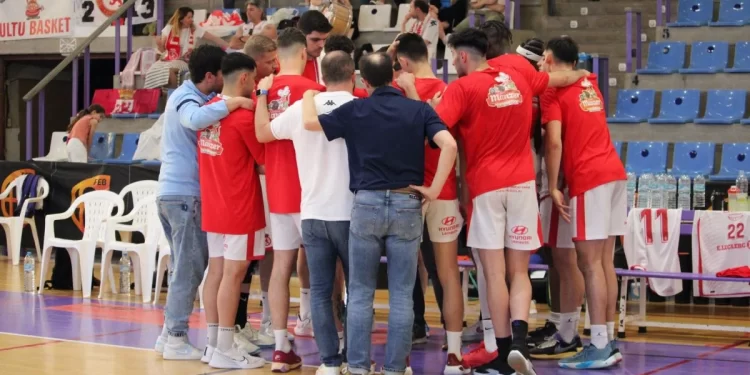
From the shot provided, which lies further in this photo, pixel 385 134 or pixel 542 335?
pixel 542 335

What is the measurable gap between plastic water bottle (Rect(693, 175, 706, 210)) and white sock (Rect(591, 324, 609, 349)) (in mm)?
3067

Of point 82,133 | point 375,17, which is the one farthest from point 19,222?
point 375,17

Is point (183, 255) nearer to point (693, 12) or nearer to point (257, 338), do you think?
point (257, 338)

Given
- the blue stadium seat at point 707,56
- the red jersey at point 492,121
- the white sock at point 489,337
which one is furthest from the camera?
the blue stadium seat at point 707,56

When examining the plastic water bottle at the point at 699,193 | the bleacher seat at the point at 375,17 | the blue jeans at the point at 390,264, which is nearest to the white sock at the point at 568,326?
the blue jeans at the point at 390,264

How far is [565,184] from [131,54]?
10.7 m

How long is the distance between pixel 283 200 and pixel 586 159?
1860mm

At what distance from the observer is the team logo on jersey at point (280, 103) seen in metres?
6.31

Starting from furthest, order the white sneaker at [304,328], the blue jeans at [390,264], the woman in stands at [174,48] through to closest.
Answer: the woman in stands at [174,48], the white sneaker at [304,328], the blue jeans at [390,264]

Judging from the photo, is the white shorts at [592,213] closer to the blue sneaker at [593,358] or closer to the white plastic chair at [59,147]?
the blue sneaker at [593,358]

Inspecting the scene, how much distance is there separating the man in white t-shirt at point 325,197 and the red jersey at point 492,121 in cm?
61

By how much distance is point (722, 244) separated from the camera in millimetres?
8523

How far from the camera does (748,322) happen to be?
27.9 feet

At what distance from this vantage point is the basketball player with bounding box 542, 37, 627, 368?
21.4ft
